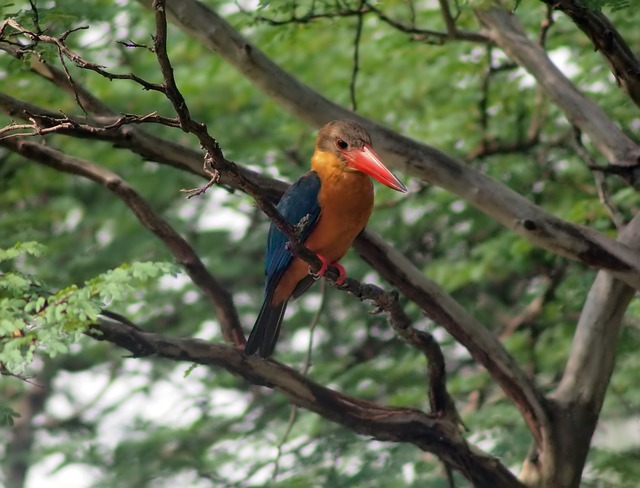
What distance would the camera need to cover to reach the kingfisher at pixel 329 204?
4.61 m

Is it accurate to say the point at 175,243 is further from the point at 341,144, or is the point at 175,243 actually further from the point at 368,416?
the point at 368,416

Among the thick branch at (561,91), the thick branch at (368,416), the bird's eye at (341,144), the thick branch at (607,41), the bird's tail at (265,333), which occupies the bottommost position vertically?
the thick branch at (368,416)

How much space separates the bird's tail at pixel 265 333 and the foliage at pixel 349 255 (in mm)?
918

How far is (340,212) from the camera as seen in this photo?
4598 millimetres

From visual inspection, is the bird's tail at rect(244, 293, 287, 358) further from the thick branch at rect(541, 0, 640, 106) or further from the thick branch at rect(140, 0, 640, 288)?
the thick branch at rect(541, 0, 640, 106)

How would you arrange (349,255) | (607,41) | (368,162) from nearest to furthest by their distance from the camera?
(607,41), (368,162), (349,255)

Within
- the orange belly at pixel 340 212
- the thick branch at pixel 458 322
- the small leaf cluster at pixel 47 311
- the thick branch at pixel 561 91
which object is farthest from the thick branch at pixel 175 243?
the thick branch at pixel 561 91

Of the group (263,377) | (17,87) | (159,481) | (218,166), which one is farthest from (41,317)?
(159,481)

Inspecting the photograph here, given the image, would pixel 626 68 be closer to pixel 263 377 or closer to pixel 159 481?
pixel 263 377

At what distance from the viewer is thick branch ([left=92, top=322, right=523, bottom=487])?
4617 millimetres

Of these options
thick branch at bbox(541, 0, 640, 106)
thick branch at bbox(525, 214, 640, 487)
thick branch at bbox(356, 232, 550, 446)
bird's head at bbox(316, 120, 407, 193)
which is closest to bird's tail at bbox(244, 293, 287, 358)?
thick branch at bbox(356, 232, 550, 446)

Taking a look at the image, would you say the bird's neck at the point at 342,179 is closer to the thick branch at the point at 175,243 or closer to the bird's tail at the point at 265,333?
the bird's tail at the point at 265,333

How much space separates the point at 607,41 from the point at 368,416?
6.97 feet

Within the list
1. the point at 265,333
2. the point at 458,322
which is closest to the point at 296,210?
the point at 265,333
